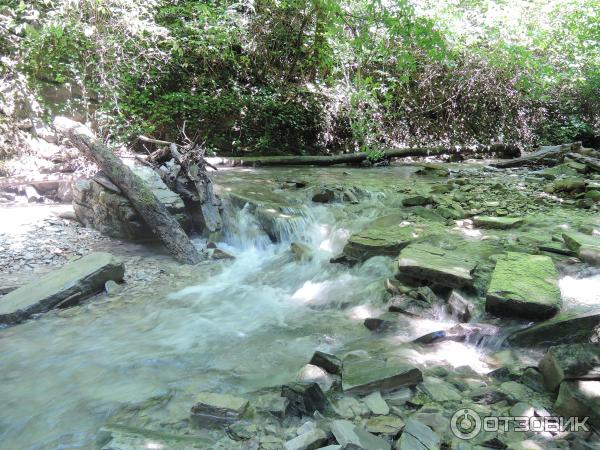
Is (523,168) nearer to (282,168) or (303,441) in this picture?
(282,168)

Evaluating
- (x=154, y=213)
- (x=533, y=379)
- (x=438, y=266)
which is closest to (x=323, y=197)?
(x=154, y=213)

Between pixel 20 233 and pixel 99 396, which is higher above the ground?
pixel 20 233

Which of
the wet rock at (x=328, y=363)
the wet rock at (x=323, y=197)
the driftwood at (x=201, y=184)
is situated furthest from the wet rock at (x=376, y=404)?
the wet rock at (x=323, y=197)

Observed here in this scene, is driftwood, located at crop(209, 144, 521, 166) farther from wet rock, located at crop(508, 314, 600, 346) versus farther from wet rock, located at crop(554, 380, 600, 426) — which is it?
wet rock, located at crop(554, 380, 600, 426)

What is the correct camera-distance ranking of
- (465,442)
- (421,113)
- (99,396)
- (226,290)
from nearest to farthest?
(465,442) < (99,396) < (226,290) < (421,113)

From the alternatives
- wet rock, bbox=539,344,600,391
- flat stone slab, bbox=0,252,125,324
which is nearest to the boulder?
flat stone slab, bbox=0,252,125,324

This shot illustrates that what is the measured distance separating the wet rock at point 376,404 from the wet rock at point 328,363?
0.96 ft

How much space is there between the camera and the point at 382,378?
97.3 inches

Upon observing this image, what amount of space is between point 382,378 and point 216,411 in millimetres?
963

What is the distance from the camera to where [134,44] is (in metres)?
8.91

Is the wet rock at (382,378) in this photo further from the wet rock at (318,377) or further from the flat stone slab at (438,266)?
the flat stone slab at (438,266)

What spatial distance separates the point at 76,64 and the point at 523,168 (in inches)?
Answer: 406

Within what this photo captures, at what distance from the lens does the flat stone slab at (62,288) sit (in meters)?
3.83

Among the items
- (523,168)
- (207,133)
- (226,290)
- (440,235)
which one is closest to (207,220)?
(226,290)
